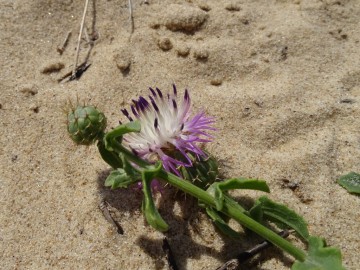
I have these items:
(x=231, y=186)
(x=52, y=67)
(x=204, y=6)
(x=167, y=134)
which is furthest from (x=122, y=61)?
(x=231, y=186)

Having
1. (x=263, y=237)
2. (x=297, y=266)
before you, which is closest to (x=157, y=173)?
(x=263, y=237)

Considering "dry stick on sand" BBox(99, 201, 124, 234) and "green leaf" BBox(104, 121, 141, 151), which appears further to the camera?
"dry stick on sand" BBox(99, 201, 124, 234)

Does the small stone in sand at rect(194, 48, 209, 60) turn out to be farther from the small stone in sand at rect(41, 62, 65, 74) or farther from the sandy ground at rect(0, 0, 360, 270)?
the small stone in sand at rect(41, 62, 65, 74)

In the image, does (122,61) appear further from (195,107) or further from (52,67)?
(195,107)

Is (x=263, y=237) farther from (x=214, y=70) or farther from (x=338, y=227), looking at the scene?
(x=214, y=70)

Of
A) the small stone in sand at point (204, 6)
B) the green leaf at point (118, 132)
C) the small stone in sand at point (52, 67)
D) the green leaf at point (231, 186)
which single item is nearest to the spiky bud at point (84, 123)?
the green leaf at point (118, 132)

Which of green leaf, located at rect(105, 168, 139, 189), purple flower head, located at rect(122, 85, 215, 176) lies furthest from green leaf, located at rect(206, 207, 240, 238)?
green leaf, located at rect(105, 168, 139, 189)
